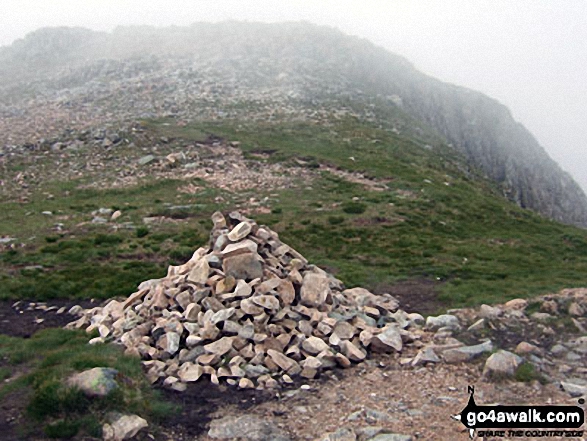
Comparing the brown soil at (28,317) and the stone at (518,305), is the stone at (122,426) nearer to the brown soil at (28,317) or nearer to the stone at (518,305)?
the brown soil at (28,317)

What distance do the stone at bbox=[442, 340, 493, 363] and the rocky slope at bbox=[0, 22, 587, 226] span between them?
39.1m

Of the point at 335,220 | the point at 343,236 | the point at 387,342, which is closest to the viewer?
the point at 387,342

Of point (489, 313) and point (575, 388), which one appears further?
point (489, 313)

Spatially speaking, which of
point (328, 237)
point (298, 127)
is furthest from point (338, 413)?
point (298, 127)

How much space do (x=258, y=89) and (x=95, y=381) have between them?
56.6 meters

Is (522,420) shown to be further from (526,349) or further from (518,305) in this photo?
(518,305)

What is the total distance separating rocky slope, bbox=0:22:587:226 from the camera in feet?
177

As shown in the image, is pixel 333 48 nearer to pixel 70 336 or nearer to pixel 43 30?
pixel 43 30

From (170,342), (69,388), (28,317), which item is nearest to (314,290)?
(170,342)

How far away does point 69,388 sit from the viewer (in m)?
8.92

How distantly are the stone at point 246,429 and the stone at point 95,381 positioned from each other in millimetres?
1900

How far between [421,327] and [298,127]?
38.2 m

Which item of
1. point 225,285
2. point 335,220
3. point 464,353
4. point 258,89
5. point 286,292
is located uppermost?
point 258,89

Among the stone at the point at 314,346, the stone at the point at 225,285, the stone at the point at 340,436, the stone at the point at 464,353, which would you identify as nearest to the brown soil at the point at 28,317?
the stone at the point at 225,285
